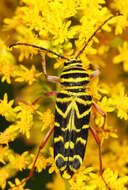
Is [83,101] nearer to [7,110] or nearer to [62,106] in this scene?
[62,106]

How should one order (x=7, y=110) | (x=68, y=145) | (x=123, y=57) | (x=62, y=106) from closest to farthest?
(x=68, y=145) → (x=62, y=106) → (x=7, y=110) → (x=123, y=57)

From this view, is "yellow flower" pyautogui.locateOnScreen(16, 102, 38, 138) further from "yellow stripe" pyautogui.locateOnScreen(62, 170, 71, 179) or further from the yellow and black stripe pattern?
"yellow stripe" pyautogui.locateOnScreen(62, 170, 71, 179)

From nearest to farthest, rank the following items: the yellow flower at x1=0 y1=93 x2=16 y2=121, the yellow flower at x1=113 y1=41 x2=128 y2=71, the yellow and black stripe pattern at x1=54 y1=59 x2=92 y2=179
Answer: the yellow and black stripe pattern at x1=54 y1=59 x2=92 y2=179 < the yellow flower at x1=0 y1=93 x2=16 y2=121 < the yellow flower at x1=113 y1=41 x2=128 y2=71

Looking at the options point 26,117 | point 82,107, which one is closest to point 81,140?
point 82,107

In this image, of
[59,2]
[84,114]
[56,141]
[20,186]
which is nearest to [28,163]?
[20,186]

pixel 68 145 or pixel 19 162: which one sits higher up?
pixel 68 145

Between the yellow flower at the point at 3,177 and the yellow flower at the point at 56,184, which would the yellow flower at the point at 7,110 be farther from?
the yellow flower at the point at 56,184

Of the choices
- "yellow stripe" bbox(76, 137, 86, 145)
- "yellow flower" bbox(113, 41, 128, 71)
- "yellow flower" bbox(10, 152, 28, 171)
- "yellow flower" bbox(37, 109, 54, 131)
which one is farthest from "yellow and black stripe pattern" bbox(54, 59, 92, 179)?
"yellow flower" bbox(113, 41, 128, 71)

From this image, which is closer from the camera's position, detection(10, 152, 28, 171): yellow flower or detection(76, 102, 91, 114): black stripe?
detection(76, 102, 91, 114): black stripe
